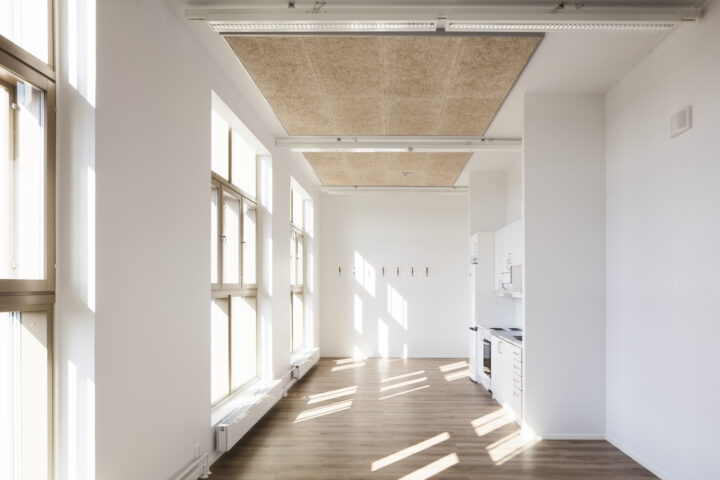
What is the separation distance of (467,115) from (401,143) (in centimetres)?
120

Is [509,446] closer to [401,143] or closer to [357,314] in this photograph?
[401,143]

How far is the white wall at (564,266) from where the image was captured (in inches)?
202

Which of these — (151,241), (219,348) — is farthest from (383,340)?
(151,241)

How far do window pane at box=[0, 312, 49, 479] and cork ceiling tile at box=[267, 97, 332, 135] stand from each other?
350 cm

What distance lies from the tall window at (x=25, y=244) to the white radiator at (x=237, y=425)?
1.97 m

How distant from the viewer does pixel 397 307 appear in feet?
36.1

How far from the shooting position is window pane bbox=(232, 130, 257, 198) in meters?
5.84

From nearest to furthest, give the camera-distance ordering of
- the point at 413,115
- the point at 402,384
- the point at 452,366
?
the point at 413,115, the point at 402,384, the point at 452,366

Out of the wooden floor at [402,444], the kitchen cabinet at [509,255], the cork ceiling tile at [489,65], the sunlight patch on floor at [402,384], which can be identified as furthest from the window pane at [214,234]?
the sunlight patch on floor at [402,384]

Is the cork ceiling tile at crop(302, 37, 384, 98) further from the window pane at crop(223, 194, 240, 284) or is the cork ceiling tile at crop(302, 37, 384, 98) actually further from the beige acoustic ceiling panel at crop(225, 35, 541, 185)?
the window pane at crop(223, 194, 240, 284)

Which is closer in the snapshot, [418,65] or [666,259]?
[666,259]

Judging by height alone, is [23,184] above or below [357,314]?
above

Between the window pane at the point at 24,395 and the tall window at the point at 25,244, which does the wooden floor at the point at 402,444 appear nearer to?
the window pane at the point at 24,395

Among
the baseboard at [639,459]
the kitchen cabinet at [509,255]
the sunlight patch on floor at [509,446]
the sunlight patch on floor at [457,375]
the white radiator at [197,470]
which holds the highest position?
the kitchen cabinet at [509,255]
